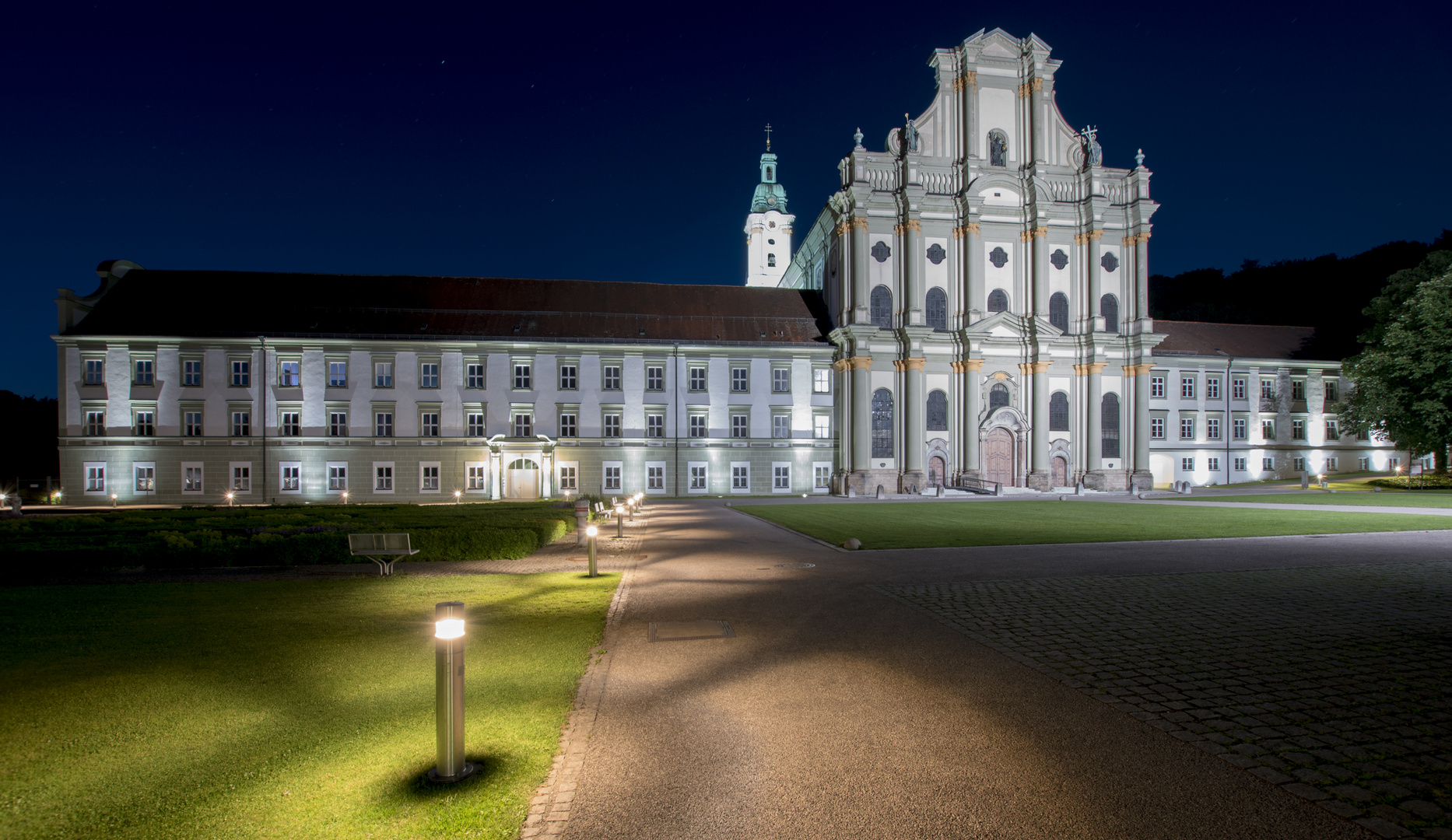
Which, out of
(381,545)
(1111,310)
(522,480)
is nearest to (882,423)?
(1111,310)

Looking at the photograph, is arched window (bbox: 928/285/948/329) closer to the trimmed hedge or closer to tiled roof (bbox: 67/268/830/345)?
tiled roof (bbox: 67/268/830/345)

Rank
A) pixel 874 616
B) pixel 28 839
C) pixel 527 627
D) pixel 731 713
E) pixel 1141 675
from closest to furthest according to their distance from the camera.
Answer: pixel 28 839 < pixel 731 713 < pixel 1141 675 < pixel 527 627 < pixel 874 616

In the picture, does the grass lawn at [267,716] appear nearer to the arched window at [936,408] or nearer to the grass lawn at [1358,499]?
the grass lawn at [1358,499]

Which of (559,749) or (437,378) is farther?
(437,378)

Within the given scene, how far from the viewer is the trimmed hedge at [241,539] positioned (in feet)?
45.7

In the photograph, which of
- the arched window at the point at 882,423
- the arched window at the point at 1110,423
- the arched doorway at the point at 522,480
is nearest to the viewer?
the arched doorway at the point at 522,480

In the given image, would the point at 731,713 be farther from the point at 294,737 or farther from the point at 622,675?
the point at 294,737

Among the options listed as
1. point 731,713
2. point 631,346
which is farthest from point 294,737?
point 631,346

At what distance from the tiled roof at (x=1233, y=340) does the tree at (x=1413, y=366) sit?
8918 mm

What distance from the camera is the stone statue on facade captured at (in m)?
50.6

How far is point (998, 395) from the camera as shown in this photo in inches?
1957

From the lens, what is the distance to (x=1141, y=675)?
23.0ft

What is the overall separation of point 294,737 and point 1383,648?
36.2 feet

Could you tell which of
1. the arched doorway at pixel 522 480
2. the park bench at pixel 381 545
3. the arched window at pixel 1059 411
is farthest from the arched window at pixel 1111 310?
the park bench at pixel 381 545
